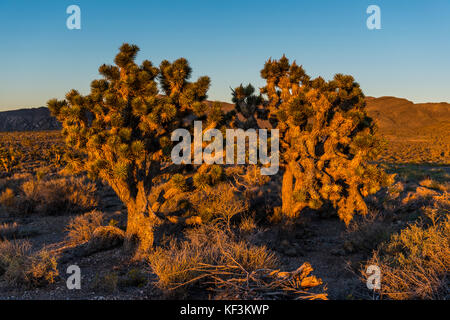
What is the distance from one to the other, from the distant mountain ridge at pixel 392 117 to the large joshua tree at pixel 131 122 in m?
56.0

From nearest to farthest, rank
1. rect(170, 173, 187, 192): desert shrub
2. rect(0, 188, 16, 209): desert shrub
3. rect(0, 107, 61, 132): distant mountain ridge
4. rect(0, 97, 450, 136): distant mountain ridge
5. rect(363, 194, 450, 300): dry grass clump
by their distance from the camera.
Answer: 1. rect(363, 194, 450, 300): dry grass clump
2. rect(170, 173, 187, 192): desert shrub
3. rect(0, 188, 16, 209): desert shrub
4. rect(0, 97, 450, 136): distant mountain ridge
5. rect(0, 107, 61, 132): distant mountain ridge

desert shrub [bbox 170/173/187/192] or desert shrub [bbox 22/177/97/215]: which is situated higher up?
desert shrub [bbox 170/173/187/192]

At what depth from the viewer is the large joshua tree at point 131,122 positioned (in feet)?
18.7

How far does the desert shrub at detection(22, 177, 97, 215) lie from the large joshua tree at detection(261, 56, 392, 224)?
7.24 metres

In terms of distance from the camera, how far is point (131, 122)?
6.34 m

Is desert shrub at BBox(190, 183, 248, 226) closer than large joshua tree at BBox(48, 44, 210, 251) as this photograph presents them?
No

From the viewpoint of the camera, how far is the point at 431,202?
920cm

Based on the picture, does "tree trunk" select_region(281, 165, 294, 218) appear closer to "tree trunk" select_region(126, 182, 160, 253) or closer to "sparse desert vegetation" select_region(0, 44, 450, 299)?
"sparse desert vegetation" select_region(0, 44, 450, 299)

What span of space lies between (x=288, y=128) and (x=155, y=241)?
4.60m

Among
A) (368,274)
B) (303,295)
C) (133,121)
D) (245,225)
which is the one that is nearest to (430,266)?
(368,274)

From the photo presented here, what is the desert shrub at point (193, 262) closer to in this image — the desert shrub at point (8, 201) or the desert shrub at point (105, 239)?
the desert shrub at point (105, 239)

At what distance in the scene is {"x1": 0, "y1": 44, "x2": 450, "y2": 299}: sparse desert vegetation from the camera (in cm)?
436

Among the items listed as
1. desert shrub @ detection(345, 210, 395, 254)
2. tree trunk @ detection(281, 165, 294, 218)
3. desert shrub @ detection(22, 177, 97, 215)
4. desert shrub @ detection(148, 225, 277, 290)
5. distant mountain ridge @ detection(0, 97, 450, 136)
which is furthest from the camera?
distant mountain ridge @ detection(0, 97, 450, 136)

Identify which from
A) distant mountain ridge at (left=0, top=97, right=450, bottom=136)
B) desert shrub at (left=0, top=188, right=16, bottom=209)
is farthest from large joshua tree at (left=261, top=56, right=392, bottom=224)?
distant mountain ridge at (left=0, top=97, right=450, bottom=136)
